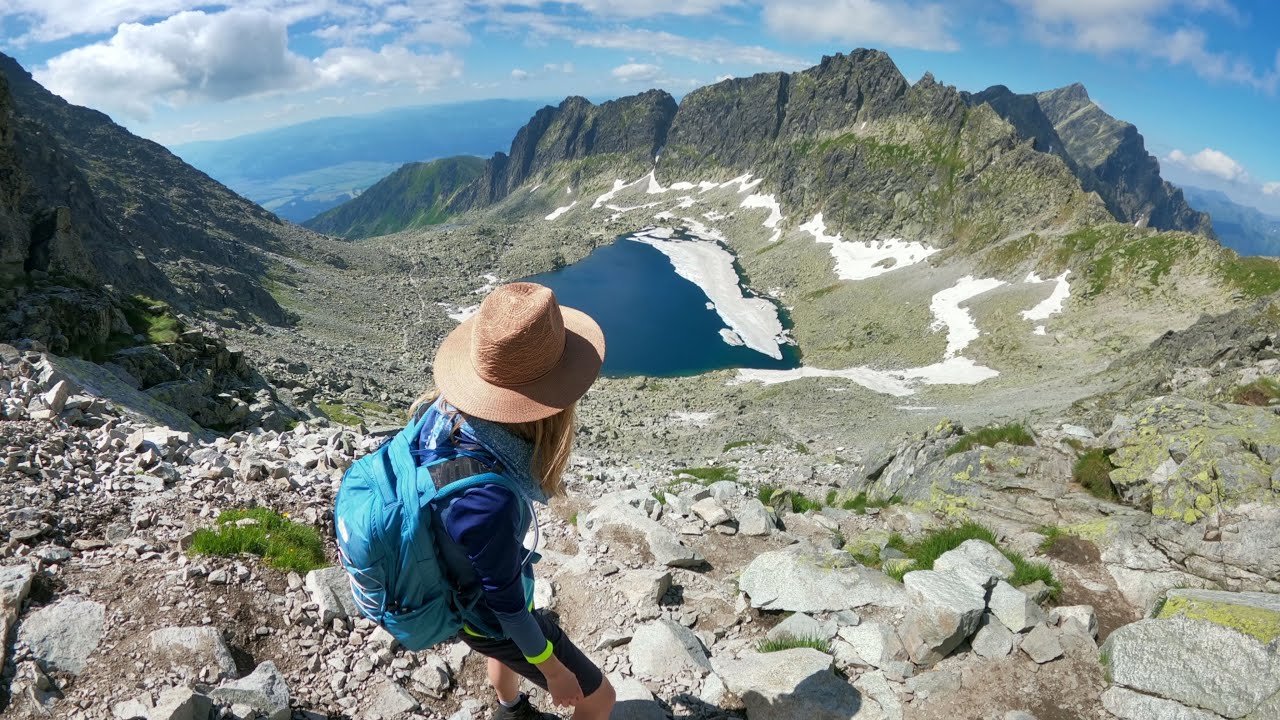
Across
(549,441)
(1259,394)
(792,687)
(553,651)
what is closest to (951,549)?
(792,687)

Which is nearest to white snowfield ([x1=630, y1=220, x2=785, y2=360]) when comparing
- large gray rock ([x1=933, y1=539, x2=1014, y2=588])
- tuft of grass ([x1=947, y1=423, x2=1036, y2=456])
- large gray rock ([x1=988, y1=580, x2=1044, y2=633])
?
tuft of grass ([x1=947, y1=423, x2=1036, y2=456])

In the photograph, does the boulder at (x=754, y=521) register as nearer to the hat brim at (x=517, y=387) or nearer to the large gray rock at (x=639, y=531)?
the large gray rock at (x=639, y=531)

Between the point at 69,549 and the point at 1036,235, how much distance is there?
111m

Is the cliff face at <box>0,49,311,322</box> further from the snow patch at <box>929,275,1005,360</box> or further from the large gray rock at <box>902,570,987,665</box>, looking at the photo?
the snow patch at <box>929,275,1005,360</box>

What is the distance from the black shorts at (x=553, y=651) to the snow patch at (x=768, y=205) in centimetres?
15917

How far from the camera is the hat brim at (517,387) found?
3.66 metres

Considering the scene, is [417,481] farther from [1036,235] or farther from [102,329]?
[1036,235]

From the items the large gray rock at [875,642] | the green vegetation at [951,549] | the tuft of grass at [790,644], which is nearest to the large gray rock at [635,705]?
the tuft of grass at [790,644]

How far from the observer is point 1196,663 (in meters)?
5.81

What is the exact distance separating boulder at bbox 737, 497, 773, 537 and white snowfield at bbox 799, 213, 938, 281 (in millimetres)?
108109

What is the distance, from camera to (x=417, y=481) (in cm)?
344

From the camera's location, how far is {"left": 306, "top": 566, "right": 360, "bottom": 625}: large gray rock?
20.9 feet

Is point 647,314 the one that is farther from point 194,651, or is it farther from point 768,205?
point 194,651

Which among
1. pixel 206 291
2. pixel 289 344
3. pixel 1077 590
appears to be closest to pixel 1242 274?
pixel 1077 590
